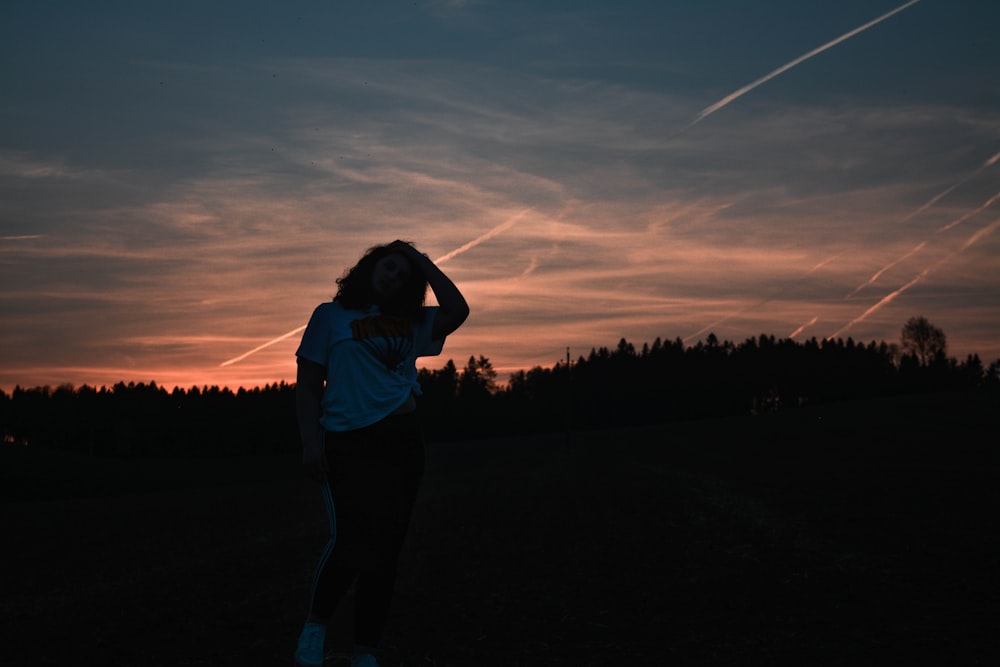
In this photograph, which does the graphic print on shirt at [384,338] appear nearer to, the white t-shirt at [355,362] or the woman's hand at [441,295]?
the white t-shirt at [355,362]

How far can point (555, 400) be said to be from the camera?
427 feet

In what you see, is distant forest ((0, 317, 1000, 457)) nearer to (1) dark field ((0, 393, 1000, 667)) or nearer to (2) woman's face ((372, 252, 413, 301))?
(1) dark field ((0, 393, 1000, 667))

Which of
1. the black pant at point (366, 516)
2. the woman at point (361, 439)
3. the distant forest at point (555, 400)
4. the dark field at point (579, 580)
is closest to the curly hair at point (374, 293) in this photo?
the woman at point (361, 439)

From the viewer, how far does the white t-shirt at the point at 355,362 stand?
439 centimetres

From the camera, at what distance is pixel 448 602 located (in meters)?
7.51

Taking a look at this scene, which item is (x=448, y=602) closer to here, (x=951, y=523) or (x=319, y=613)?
(x=319, y=613)

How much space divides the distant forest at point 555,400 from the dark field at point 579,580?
10279 cm

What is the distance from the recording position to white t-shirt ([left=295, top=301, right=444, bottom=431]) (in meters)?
4.39

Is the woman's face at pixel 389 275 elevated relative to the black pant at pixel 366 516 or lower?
elevated

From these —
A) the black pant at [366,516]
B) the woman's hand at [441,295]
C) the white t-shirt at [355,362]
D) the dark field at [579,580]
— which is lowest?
the dark field at [579,580]

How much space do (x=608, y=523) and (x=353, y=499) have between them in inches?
376

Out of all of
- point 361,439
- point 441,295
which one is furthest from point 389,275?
point 361,439

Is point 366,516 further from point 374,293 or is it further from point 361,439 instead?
point 374,293

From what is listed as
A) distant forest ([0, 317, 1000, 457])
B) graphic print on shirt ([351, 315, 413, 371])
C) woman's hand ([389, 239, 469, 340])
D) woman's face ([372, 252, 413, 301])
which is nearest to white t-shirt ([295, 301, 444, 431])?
graphic print on shirt ([351, 315, 413, 371])
